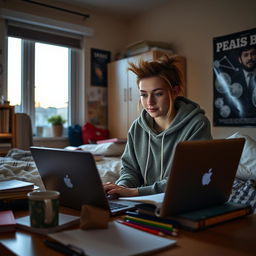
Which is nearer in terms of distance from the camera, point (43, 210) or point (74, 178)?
point (43, 210)

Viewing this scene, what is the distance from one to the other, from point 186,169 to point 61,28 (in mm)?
3507

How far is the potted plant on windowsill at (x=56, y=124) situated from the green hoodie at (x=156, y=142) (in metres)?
2.50

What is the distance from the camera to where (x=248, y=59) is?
3.08 meters

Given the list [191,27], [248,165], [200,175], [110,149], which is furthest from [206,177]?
[191,27]

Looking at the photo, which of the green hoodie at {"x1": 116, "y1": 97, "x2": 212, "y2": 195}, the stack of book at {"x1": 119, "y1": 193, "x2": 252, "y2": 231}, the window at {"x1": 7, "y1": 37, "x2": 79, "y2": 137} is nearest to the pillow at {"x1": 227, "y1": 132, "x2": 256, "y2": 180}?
the green hoodie at {"x1": 116, "y1": 97, "x2": 212, "y2": 195}

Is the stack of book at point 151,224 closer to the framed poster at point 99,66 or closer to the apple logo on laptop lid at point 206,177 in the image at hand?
the apple logo on laptop lid at point 206,177

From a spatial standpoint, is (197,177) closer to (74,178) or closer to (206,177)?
(206,177)

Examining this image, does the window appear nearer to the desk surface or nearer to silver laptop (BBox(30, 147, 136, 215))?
silver laptop (BBox(30, 147, 136, 215))

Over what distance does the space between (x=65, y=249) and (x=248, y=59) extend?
2.93 meters

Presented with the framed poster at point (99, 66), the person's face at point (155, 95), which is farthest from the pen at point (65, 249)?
the framed poster at point (99, 66)

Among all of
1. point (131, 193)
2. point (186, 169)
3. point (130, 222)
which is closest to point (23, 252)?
point (130, 222)

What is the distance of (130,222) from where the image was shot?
80cm

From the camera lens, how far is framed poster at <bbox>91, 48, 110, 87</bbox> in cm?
421

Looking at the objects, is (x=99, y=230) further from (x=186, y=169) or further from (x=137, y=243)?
(x=186, y=169)
